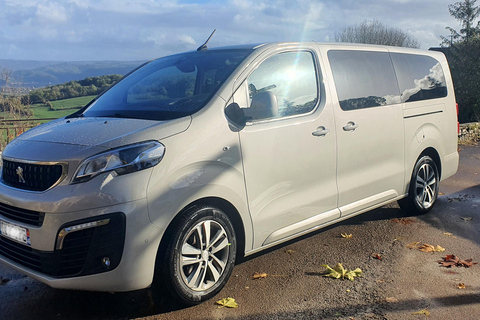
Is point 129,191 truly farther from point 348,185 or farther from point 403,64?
point 403,64

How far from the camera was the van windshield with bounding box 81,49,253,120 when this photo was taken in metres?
3.79

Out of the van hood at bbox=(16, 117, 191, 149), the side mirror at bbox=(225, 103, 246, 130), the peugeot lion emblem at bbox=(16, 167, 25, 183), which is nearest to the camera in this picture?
the van hood at bbox=(16, 117, 191, 149)

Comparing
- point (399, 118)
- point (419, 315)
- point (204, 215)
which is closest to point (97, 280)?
point (204, 215)

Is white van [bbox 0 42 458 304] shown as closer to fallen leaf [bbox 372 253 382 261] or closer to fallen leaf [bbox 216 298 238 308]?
fallen leaf [bbox 216 298 238 308]

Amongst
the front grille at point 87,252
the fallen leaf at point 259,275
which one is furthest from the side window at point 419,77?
the front grille at point 87,252

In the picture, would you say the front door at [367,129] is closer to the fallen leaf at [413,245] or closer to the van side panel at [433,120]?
the van side panel at [433,120]

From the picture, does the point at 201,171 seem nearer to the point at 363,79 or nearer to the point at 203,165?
the point at 203,165

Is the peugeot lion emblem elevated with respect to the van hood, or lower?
lower

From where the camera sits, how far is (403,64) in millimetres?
5578

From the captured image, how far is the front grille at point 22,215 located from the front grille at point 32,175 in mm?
160

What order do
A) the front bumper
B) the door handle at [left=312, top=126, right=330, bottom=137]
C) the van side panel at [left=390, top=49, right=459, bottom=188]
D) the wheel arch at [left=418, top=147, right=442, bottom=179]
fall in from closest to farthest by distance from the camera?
1. the front bumper
2. the door handle at [left=312, top=126, right=330, bottom=137]
3. the van side panel at [left=390, top=49, right=459, bottom=188]
4. the wheel arch at [left=418, top=147, right=442, bottom=179]

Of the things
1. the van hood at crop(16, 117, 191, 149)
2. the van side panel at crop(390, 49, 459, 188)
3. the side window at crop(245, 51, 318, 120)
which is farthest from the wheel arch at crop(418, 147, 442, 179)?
the van hood at crop(16, 117, 191, 149)

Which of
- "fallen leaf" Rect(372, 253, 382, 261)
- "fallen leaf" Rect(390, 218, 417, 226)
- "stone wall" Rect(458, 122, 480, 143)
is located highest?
"fallen leaf" Rect(372, 253, 382, 261)

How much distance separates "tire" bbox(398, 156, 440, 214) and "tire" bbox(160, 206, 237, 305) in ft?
9.48
